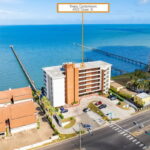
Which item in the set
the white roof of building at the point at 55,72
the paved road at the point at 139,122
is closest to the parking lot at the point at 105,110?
the paved road at the point at 139,122

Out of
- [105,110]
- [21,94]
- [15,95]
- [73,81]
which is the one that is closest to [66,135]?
[105,110]

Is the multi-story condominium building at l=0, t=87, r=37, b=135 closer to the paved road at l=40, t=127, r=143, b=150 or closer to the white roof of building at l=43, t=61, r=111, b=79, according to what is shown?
the paved road at l=40, t=127, r=143, b=150

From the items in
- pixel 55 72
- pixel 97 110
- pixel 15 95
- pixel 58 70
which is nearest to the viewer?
pixel 15 95

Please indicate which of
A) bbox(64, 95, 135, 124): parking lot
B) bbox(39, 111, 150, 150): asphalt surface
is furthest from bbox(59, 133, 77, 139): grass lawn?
bbox(64, 95, 135, 124): parking lot

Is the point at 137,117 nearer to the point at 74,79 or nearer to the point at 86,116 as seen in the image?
the point at 86,116

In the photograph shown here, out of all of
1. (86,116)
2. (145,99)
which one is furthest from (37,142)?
(145,99)

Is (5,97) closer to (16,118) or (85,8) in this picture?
(16,118)
